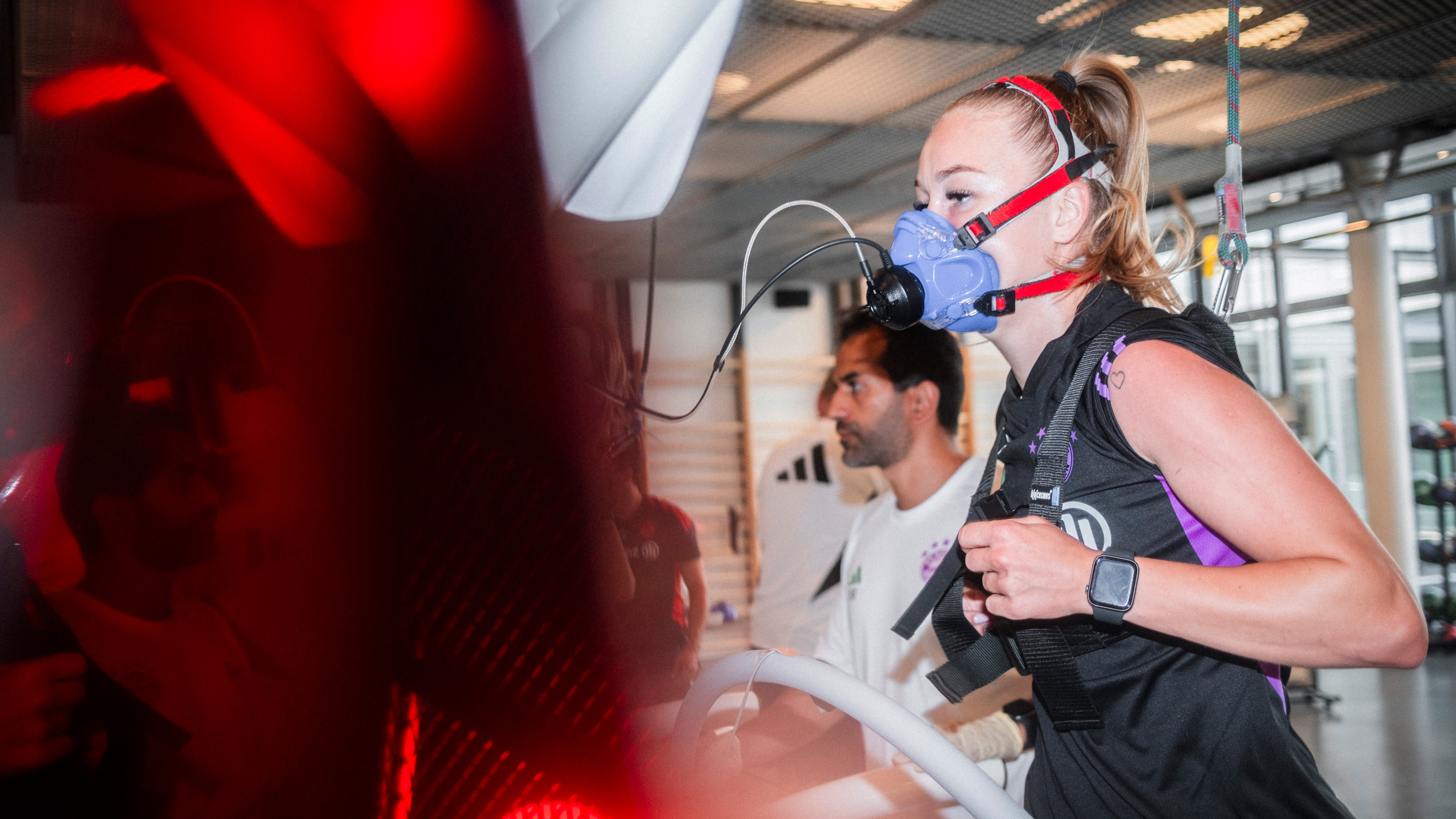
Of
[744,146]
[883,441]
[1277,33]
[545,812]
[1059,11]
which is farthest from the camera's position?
[744,146]

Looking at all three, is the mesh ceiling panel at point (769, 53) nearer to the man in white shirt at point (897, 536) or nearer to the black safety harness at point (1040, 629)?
the man in white shirt at point (897, 536)

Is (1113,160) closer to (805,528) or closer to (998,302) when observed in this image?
(998,302)

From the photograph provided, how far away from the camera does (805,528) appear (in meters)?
4.27

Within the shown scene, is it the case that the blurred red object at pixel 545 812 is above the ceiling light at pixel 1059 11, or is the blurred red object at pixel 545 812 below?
below

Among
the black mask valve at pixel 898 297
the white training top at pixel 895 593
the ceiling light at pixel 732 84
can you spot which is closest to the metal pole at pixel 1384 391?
the ceiling light at pixel 732 84

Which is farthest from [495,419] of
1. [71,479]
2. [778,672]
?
[71,479]

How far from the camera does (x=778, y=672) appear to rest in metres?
0.99

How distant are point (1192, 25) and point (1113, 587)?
4.21m

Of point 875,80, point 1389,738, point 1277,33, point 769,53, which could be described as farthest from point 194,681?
point 1389,738

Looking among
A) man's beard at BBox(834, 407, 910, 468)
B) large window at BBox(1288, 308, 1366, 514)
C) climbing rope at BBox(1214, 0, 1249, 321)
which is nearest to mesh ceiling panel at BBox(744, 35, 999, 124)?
man's beard at BBox(834, 407, 910, 468)

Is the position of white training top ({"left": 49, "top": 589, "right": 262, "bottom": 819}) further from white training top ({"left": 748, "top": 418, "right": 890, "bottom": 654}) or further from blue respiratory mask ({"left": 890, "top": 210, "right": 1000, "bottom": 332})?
white training top ({"left": 748, "top": 418, "right": 890, "bottom": 654})

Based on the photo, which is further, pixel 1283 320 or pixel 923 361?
pixel 1283 320

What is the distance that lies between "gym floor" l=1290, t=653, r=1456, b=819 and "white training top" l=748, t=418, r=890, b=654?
217 centimetres

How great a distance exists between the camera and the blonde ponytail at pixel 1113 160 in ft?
3.87
